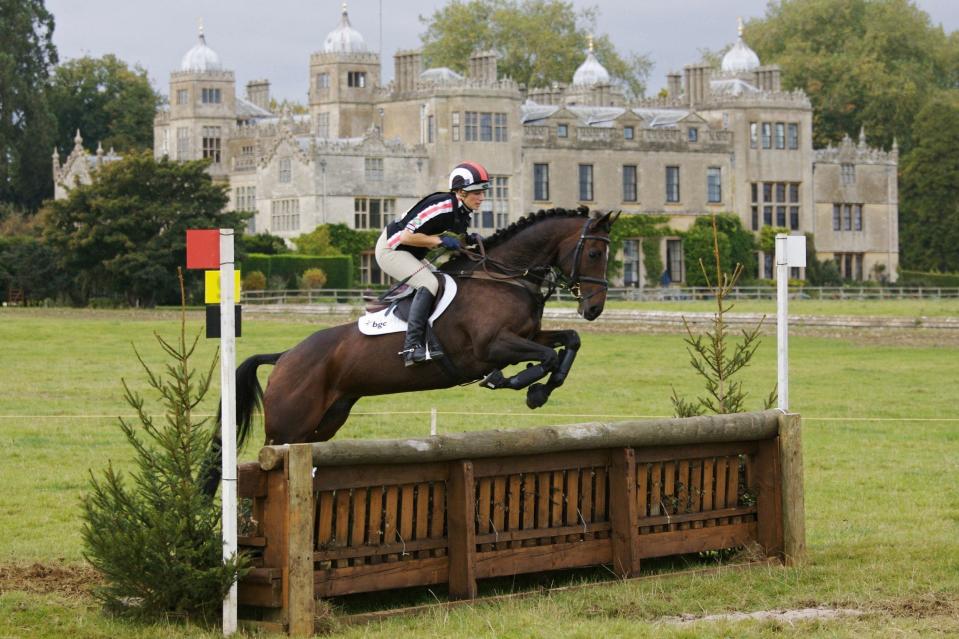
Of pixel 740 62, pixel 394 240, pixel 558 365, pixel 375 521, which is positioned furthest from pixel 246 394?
pixel 740 62

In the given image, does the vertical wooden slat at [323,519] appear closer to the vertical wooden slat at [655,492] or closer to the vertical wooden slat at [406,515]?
the vertical wooden slat at [406,515]

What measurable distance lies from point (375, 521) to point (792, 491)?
3504 mm

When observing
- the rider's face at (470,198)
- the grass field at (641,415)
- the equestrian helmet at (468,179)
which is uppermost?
the equestrian helmet at (468,179)

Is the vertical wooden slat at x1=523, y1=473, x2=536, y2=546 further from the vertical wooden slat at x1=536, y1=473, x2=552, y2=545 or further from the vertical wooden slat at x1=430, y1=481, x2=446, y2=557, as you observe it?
the vertical wooden slat at x1=430, y1=481, x2=446, y2=557

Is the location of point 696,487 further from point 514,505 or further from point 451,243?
point 451,243

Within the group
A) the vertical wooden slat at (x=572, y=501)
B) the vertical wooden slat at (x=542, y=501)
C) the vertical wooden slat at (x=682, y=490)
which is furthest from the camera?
the vertical wooden slat at (x=682, y=490)

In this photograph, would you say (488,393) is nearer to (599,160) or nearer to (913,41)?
(599,160)

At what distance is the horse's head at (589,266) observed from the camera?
1292cm

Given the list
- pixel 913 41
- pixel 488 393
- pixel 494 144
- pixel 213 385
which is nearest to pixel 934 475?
pixel 488 393

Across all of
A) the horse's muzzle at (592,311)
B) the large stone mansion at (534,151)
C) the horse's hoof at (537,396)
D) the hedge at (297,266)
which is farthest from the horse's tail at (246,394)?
the large stone mansion at (534,151)

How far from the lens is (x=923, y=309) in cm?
6022

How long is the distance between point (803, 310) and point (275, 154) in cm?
3162

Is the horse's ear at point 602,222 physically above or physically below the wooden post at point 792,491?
above

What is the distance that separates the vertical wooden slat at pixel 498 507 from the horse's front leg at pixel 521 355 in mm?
1281
